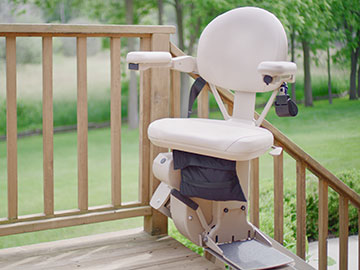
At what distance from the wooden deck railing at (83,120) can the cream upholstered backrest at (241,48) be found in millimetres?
314

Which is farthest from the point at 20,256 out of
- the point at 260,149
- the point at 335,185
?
the point at 335,185

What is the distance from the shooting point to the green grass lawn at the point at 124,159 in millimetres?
4434

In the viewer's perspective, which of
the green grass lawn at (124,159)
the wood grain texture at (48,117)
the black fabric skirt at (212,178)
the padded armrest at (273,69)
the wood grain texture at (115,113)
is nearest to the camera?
the padded armrest at (273,69)

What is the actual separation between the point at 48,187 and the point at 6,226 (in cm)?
24

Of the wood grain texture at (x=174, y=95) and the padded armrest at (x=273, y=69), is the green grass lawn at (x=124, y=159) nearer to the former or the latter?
the wood grain texture at (x=174, y=95)

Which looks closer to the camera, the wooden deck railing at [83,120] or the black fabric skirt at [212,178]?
the black fabric skirt at [212,178]

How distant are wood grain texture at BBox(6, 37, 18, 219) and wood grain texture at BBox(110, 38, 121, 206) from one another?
0.43 m

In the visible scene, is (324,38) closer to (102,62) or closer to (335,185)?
(335,185)

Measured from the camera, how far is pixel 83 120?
2.32 metres

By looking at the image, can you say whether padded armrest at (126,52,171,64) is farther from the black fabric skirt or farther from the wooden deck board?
the wooden deck board

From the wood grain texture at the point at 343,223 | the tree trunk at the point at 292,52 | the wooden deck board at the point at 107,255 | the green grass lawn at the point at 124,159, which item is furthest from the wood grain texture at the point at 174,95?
the tree trunk at the point at 292,52

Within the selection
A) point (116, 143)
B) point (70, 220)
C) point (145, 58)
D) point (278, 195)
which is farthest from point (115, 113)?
point (278, 195)

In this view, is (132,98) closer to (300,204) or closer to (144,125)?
(144,125)

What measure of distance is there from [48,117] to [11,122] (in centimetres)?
16
